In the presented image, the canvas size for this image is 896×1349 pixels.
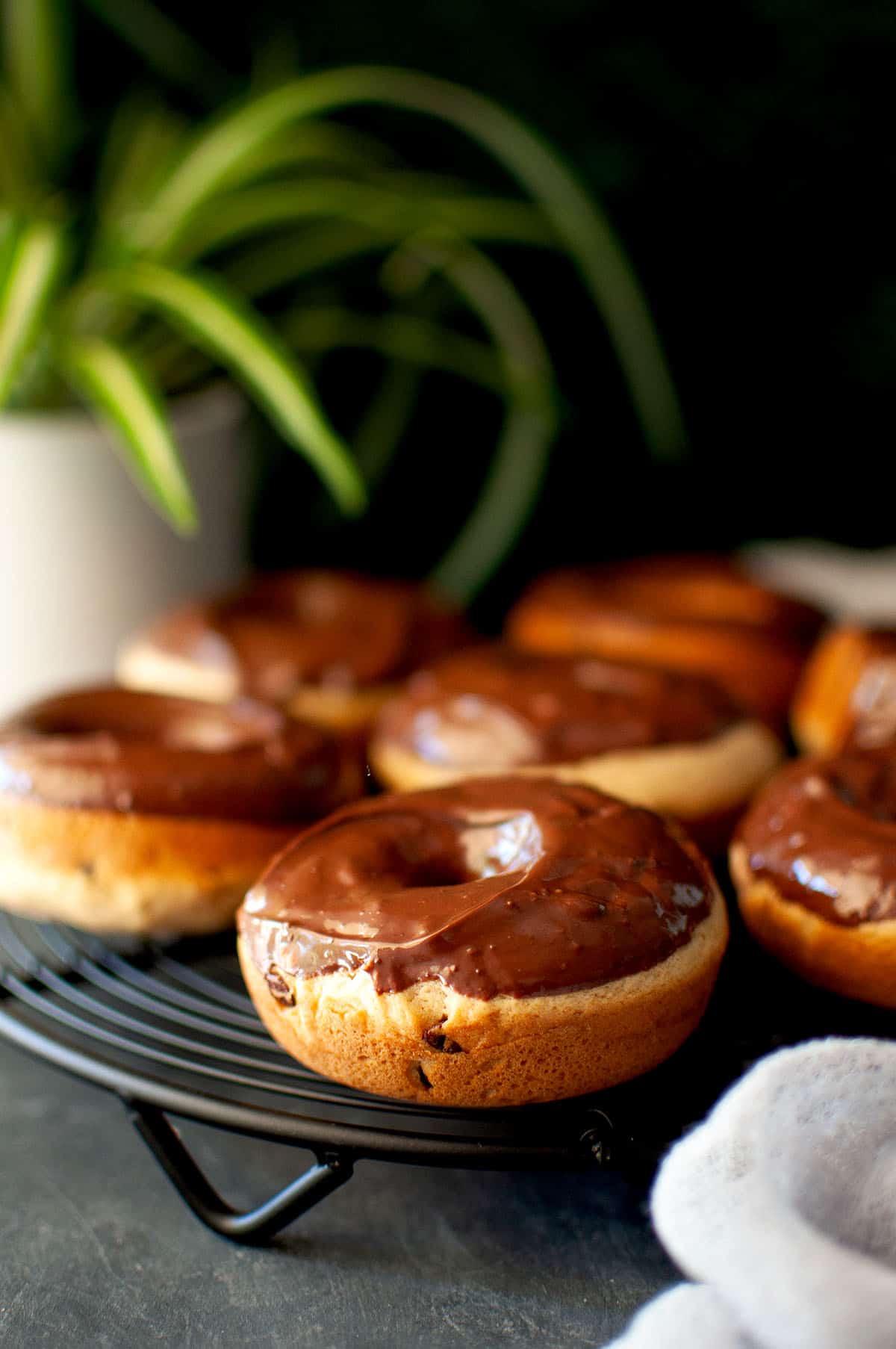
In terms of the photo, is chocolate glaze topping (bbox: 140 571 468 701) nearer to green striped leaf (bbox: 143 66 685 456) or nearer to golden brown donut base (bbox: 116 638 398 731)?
golden brown donut base (bbox: 116 638 398 731)

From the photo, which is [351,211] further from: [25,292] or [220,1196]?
[220,1196]

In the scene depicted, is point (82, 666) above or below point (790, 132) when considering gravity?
below

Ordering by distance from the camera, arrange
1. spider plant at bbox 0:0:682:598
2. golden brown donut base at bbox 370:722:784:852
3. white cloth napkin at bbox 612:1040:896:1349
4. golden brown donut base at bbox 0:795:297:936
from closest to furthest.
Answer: white cloth napkin at bbox 612:1040:896:1349 < golden brown donut base at bbox 0:795:297:936 < golden brown donut base at bbox 370:722:784:852 < spider plant at bbox 0:0:682:598

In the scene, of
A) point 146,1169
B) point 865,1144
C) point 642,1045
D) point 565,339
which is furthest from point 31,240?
point 865,1144

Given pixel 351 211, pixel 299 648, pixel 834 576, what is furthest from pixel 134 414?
pixel 834 576

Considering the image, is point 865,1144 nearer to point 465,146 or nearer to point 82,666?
point 82,666

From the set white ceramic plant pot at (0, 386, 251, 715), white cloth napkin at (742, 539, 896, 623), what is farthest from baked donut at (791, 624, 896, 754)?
white ceramic plant pot at (0, 386, 251, 715)
